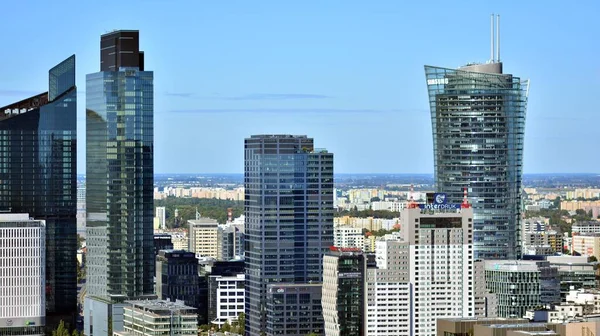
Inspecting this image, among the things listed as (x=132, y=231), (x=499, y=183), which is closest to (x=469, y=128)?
(x=499, y=183)

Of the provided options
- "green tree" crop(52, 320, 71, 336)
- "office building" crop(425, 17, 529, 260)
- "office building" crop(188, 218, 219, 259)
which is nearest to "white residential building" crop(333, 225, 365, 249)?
"office building" crop(188, 218, 219, 259)

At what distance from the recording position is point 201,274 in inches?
5118

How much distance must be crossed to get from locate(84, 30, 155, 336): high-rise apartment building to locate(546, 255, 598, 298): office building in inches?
1185

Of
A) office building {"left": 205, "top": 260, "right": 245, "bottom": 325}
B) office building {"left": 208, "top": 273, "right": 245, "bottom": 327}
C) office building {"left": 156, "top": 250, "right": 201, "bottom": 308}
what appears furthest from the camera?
office building {"left": 208, "top": 273, "right": 245, "bottom": 327}

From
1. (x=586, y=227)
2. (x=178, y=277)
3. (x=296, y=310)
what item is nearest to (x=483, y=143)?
(x=178, y=277)

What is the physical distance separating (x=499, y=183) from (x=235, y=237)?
142 feet

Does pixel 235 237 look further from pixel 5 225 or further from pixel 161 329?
pixel 161 329

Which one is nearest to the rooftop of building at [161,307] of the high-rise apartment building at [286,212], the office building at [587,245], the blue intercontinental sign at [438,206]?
the blue intercontinental sign at [438,206]

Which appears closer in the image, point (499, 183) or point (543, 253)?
point (499, 183)

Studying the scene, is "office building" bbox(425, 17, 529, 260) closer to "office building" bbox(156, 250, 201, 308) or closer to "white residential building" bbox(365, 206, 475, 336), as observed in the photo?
"office building" bbox(156, 250, 201, 308)

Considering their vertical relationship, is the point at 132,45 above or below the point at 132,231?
above

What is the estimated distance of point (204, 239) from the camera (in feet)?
562

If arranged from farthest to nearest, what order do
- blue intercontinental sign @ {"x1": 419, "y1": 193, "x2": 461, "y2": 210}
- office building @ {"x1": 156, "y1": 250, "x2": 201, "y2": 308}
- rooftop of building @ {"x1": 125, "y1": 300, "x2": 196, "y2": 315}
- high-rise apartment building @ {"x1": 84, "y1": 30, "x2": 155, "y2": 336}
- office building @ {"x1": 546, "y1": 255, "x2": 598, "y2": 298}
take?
1. office building @ {"x1": 156, "y1": 250, "x2": 201, "y2": 308}
2. office building @ {"x1": 546, "y1": 255, "x2": 598, "y2": 298}
3. high-rise apartment building @ {"x1": 84, "y1": 30, "x2": 155, "y2": 336}
4. blue intercontinental sign @ {"x1": 419, "y1": 193, "x2": 461, "y2": 210}
5. rooftop of building @ {"x1": 125, "y1": 300, "x2": 196, "y2": 315}

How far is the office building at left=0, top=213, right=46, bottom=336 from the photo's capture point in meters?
96.7
